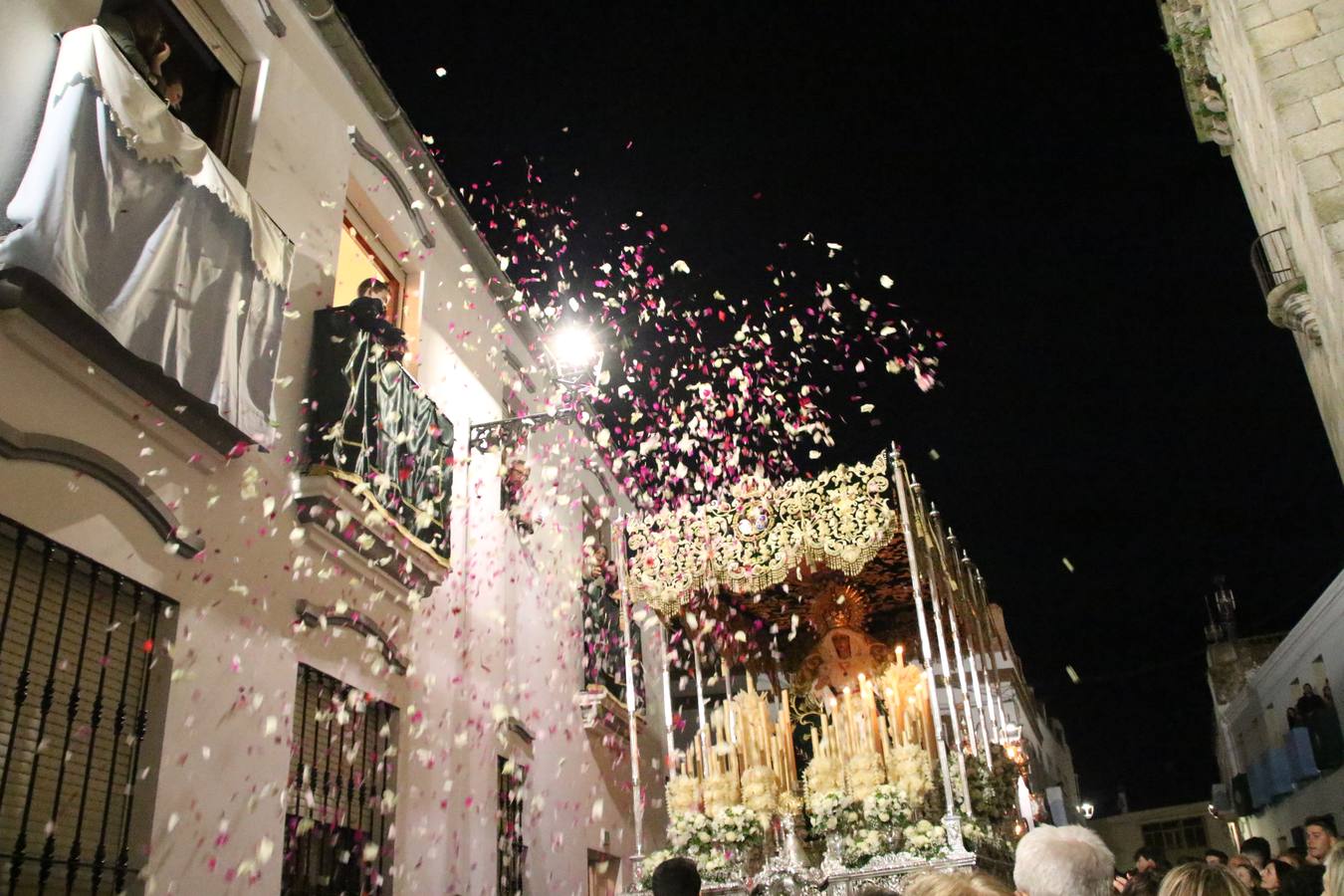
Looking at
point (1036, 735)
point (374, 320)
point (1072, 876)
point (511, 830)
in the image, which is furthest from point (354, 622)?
point (1036, 735)

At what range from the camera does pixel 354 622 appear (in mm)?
6848

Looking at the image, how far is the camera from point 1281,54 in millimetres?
7199

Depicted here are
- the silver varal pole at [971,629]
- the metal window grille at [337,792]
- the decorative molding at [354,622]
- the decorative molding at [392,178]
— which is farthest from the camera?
the silver varal pole at [971,629]

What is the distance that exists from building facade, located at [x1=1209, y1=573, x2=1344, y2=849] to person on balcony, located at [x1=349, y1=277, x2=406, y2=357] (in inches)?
377

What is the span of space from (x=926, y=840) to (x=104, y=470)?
5773 mm

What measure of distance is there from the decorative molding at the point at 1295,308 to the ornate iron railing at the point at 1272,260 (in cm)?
10

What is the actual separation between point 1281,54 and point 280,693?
24.4 ft

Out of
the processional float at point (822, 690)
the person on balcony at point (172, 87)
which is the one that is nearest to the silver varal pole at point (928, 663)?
the processional float at point (822, 690)

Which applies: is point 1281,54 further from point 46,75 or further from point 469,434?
point 46,75

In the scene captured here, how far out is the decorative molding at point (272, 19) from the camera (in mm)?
6934

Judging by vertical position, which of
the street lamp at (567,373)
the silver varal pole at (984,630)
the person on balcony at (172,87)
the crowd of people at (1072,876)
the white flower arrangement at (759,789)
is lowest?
the crowd of people at (1072,876)

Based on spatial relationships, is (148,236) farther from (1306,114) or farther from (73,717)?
(1306,114)

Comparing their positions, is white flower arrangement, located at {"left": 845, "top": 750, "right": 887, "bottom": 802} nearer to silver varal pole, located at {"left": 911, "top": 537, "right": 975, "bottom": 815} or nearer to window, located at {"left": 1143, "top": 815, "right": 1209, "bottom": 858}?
silver varal pole, located at {"left": 911, "top": 537, "right": 975, "bottom": 815}

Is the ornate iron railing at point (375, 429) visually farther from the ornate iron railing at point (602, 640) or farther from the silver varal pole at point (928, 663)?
the ornate iron railing at point (602, 640)
